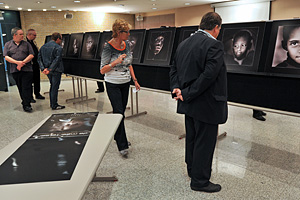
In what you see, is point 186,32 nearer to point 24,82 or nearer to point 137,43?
point 137,43

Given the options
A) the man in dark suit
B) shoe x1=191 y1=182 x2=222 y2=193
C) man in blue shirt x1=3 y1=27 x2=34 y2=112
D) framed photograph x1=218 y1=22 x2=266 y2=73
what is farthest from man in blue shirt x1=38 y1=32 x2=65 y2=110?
shoe x1=191 y1=182 x2=222 y2=193

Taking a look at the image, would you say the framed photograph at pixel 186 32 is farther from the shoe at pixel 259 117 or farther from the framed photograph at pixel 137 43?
the shoe at pixel 259 117

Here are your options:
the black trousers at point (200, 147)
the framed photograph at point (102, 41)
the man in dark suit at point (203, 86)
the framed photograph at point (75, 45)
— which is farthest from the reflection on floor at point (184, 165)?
the framed photograph at point (75, 45)

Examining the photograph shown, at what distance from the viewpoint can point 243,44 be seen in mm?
2973

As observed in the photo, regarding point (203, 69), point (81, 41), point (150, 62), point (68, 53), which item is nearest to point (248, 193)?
point (203, 69)

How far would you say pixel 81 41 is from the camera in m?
5.86

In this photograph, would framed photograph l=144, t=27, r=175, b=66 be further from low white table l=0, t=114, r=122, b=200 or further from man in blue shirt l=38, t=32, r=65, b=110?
low white table l=0, t=114, r=122, b=200

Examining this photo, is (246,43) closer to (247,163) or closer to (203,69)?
(203,69)

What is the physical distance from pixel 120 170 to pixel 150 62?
1.94m

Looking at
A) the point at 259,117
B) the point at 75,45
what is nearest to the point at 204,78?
the point at 259,117

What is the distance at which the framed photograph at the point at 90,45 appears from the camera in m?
5.37

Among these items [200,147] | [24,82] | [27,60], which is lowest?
[200,147]

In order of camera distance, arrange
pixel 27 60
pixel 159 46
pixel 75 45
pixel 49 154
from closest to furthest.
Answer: pixel 49 154 → pixel 159 46 → pixel 27 60 → pixel 75 45

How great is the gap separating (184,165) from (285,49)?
5.48 ft
